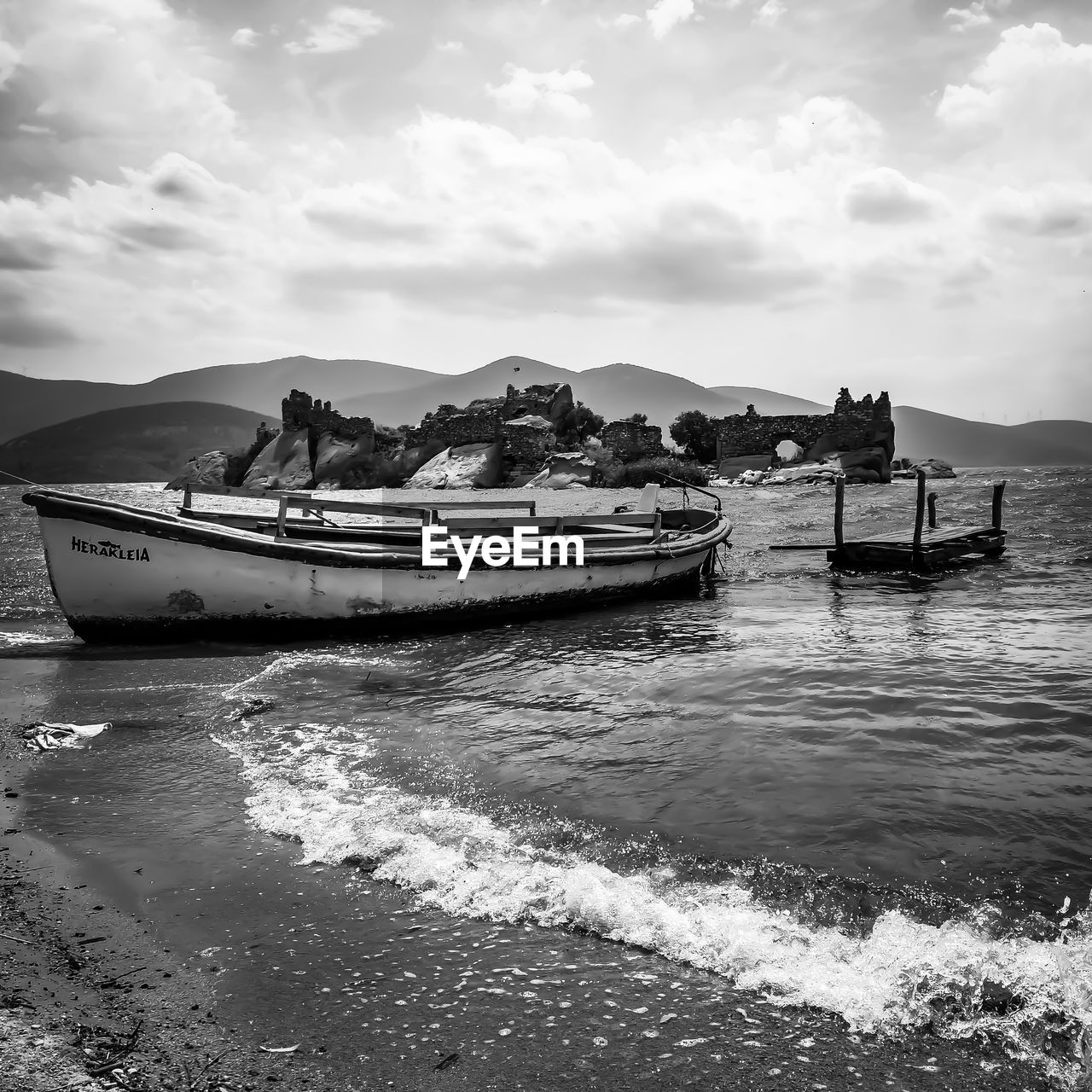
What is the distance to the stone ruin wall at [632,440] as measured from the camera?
175 feet

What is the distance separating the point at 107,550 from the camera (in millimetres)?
9406

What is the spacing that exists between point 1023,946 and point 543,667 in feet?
19.2

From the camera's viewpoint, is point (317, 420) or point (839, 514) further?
point (317, 420)

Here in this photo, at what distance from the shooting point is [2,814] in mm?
4613

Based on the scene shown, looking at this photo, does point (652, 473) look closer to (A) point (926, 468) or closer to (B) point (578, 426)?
(B) point (578, 426)

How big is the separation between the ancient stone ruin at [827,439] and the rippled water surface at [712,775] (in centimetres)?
4321

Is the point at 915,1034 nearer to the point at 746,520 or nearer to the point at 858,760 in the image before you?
the point at 858,760

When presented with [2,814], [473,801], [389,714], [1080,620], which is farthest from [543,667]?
Result: [1080,620]

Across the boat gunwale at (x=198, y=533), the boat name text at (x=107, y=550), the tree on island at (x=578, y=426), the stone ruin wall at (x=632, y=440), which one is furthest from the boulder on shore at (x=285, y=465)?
the boat name text at (x=107, y=550)

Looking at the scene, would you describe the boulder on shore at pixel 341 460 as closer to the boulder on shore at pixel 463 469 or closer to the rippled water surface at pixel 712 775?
the boulder on shore at pixel 463 469

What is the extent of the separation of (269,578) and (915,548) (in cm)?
1339

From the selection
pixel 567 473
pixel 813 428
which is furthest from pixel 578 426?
pixel 813 428

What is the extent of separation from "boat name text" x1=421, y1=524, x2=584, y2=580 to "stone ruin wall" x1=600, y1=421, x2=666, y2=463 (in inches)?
1625

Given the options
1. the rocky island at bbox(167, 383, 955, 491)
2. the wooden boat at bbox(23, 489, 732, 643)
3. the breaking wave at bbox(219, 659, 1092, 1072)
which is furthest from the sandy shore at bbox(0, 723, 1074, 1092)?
the rocky island at bbox(167, 383, 955, 491)
